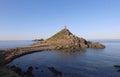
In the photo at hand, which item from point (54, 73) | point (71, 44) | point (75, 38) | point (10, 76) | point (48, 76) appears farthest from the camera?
point (75, 38)

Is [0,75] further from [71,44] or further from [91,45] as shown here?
[91,45]

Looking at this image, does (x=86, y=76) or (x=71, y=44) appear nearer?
(x=86, y=76)

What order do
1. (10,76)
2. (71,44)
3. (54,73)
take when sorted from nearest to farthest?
(10,76), (54,73), (71,44)

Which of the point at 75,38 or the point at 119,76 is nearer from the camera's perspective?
the point at 119,76

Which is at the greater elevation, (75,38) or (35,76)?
(75,38)

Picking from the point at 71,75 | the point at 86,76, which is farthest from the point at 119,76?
the point at 71,75

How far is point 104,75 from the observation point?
56.3 meters

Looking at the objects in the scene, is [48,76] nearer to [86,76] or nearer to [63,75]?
[63,75]

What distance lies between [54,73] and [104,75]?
18600 mm

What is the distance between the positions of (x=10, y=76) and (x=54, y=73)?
17.8 meters

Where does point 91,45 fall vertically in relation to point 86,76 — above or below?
above

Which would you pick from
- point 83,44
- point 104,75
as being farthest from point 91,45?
point 104,75

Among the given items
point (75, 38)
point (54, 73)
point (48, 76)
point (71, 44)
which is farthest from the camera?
point (75, 38)

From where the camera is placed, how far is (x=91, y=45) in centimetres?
18750
